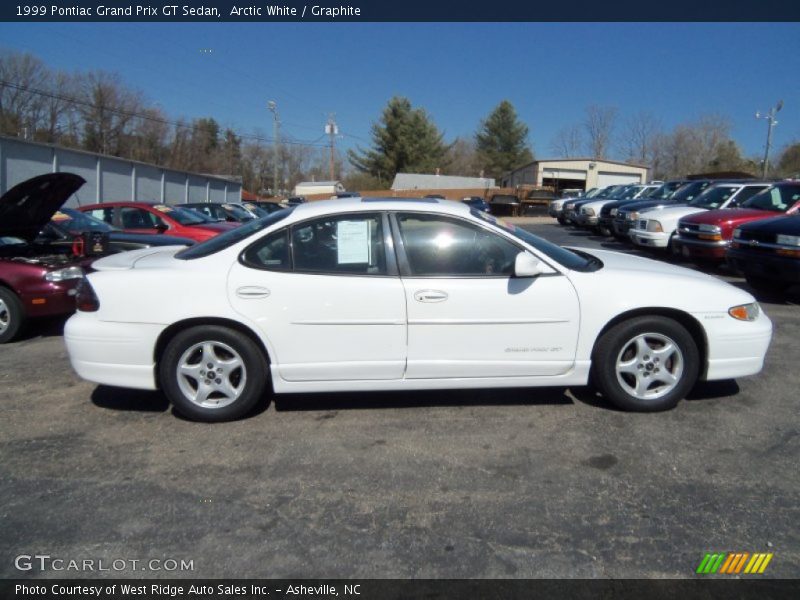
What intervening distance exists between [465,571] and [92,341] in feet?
9.40

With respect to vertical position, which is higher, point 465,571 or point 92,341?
point 92,341

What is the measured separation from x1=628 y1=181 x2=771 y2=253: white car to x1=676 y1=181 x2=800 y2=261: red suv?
882mm

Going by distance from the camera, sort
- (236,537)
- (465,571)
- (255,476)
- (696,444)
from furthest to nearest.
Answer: (696,444), (255,476), (236,537), (465,571)

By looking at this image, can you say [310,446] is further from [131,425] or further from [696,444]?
[696,444]

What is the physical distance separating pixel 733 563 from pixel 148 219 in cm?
1076

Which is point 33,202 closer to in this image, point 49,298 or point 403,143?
point 49,298

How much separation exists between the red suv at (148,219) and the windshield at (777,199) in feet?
33.2

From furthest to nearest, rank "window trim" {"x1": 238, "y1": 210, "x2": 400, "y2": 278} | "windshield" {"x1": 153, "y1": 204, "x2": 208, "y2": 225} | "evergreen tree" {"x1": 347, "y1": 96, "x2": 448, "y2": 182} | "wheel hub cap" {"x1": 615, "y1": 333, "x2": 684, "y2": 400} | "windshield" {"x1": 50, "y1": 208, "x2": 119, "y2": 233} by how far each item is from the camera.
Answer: "evergreen tree" {"x1": 347, "y1": 96, "x2": 448, "y2": 182}, "windshield" {"x1": 153, "y1": 204, "x2": 208, "y2": 225}, "windshield" {"x1": 50, "y1": 208, "x2": 119, "y2": 233}, "wheel hub cap" {"x1": 615, "y1": 333, "x2": 684, "y2": 400}, "window trim" {"x1": 238, "y1": 210, "x2": 400, "y2": 278}

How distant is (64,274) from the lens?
6082mm

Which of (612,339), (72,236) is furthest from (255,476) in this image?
(72,236)

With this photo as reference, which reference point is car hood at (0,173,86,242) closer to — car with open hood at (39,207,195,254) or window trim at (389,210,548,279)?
car with open hood at (39,207,195,254)

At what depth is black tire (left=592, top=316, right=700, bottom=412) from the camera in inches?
155

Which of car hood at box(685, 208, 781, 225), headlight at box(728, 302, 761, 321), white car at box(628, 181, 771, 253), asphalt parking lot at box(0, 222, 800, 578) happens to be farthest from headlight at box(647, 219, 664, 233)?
headlight at box(728, 302, 761, 321)

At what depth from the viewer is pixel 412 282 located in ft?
12.5
